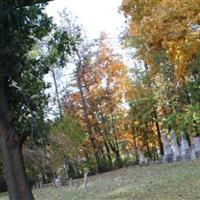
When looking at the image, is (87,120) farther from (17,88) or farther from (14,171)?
(14,171)

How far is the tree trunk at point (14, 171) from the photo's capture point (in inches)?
406

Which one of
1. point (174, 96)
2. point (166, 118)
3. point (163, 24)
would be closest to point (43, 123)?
point (163, 24)

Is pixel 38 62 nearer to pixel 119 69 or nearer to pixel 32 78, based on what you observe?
pixel 32 78

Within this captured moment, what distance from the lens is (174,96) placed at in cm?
3294

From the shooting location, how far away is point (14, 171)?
10.4m

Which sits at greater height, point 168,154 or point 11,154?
point 168,154

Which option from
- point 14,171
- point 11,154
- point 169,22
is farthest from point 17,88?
point 169,22

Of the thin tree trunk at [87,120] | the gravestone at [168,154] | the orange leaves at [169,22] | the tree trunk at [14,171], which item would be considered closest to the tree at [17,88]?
the tree trunk at [14,171]

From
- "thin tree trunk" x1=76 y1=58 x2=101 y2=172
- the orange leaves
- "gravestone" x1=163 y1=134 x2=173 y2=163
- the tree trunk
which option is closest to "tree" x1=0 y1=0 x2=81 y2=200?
the tree trunk

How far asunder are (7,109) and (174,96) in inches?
926

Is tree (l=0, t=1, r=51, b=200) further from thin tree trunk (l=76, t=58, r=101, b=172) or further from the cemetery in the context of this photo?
thin tree trunk (l=76, t=58, r=101, b=172)

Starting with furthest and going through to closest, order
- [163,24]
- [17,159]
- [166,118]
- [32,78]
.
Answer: [166,118] → [163,24] → [32,78] → [17,159]

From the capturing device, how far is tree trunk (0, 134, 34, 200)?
33.8 feet

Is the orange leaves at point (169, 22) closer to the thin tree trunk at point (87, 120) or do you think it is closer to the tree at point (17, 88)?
the tree at point (17, 88)
